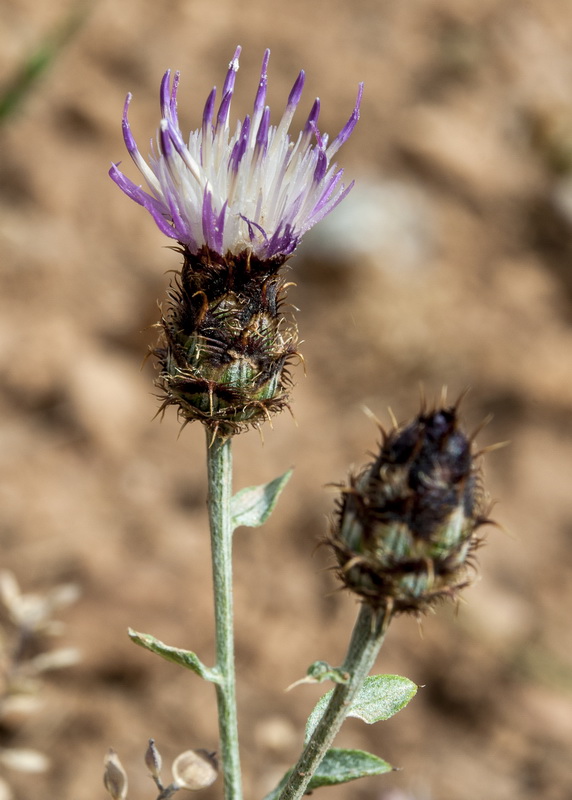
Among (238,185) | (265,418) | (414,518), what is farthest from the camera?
(265,418)

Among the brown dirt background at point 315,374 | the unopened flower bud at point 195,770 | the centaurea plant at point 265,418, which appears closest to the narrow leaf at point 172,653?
the centaurea plant at point 265,418

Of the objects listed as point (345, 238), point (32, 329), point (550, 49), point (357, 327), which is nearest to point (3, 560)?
point (32, 329)

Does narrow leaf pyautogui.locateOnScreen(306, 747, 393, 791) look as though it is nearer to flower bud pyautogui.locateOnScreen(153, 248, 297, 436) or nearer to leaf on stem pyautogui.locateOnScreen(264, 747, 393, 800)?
leaf on stem pyautogui.locateOnScreen(264, 747, 393, 800)

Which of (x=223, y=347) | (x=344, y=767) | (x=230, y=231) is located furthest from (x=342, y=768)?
(x=230, y=231)

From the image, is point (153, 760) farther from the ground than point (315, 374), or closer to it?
closer to it

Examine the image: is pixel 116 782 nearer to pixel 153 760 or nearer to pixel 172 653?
pixel 153 760

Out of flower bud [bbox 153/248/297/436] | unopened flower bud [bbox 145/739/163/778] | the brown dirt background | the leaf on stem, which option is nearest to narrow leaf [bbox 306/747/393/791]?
the leaf on stem
